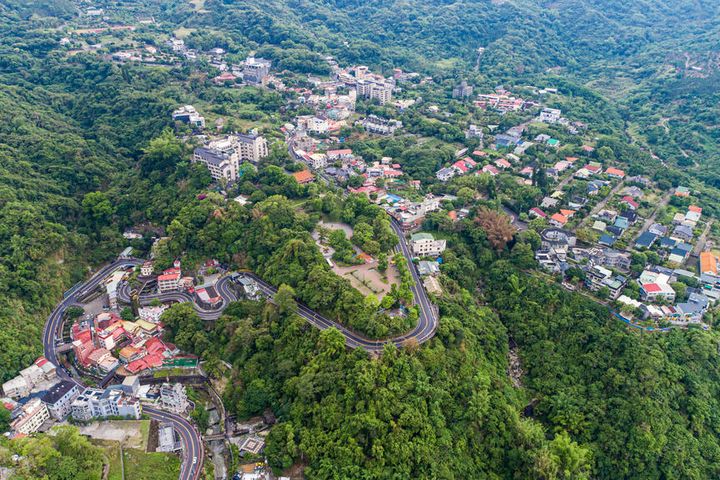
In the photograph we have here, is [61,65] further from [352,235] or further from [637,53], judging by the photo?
[637,53]

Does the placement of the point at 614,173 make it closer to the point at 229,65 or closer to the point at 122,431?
the point at 122,431

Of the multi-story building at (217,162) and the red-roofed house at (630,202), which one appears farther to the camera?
the multi-story building at (217,162)

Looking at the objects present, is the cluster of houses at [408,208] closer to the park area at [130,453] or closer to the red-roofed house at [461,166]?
the red-roofed house at [461,166]

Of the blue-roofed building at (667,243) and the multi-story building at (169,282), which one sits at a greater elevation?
the blue-roofed building at (667,243)

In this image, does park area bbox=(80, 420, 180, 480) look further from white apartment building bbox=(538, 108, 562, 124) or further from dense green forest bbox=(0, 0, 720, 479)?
white apartment building bbox=(538, 108, 562, 124)

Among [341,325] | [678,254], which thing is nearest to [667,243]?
[678,254]

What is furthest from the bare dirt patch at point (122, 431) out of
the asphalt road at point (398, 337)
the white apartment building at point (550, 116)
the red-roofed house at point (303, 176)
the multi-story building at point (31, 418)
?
the white apartment building at point (550, 116)

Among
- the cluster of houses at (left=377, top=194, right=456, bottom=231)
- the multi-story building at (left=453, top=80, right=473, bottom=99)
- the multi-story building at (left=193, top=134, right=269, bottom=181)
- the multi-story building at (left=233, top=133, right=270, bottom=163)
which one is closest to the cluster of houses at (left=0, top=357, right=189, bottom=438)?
the multi-story building at (left=193, top=134, right=269, bottom=181)
